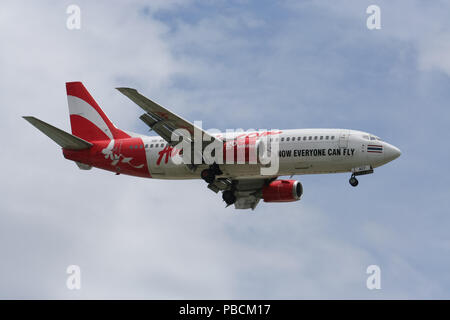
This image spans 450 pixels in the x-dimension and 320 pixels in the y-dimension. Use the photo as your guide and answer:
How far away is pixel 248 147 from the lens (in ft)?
189

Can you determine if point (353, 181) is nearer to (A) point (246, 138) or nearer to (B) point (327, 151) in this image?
(B) point (327, 151)

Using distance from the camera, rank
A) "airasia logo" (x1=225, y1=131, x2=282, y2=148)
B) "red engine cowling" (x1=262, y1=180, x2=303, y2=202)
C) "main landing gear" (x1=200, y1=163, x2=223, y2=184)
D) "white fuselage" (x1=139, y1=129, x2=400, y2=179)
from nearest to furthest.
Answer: "white fuselage" (x1=139, y1=129, x2=400, y2=179) → "airasia logo" (x1=225, y1=131, x2=282, y2=148) → "main landing gear" (x1=200, y1=163, x2=223, y2=184) → "red engine cowling" (x1=262, y1=180, x2=303, y2=202)

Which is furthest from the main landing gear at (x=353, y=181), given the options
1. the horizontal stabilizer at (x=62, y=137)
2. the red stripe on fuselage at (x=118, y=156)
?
the horizontal stabilizer at (x=62, y=137)

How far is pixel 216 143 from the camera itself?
193 ft

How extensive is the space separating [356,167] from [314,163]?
9.12 ft

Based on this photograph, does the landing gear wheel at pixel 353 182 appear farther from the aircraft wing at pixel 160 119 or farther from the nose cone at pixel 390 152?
the aircraft wing at pixel 160 119

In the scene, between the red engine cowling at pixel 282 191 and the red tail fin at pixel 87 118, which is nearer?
the red tail fin at pixel 87 118

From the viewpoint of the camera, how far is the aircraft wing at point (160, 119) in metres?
54.5

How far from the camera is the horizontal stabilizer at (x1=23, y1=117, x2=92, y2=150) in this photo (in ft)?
194

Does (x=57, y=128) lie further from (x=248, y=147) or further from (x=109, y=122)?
(x=248, y=147)

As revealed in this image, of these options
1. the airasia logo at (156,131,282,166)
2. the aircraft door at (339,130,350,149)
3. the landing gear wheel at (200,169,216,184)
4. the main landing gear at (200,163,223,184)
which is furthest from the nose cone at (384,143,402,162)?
the landing gear wheel at (200,169,216,184)

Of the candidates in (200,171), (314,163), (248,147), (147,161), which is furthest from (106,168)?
(314,163)

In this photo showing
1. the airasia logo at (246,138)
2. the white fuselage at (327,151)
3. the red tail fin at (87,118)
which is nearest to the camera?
the white fuselage at (327,151)

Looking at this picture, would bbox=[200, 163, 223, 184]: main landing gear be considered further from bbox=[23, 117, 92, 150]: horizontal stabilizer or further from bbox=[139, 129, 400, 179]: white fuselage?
bbox=[23, 117, 92, 150]: horizontal stabilizer
